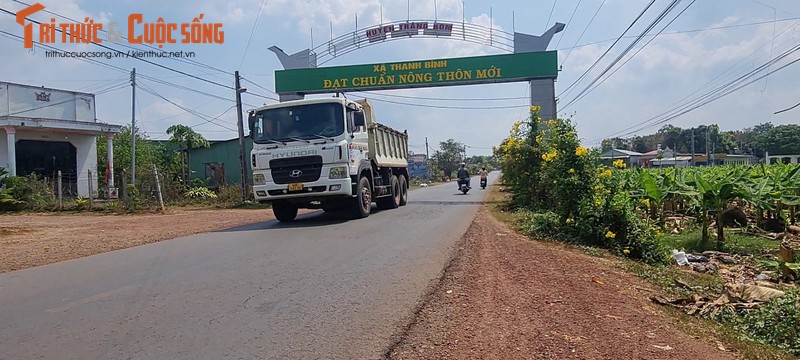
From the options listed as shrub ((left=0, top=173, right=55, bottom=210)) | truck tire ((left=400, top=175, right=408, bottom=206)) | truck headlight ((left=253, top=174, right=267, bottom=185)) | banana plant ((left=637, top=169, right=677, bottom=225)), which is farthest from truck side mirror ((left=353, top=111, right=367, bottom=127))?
shrub ((left=0, top=173, right=55, bottom=210))

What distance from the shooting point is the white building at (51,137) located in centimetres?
2641

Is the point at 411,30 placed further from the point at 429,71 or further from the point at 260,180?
the point at 260,180

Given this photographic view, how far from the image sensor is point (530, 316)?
4723 millimetres

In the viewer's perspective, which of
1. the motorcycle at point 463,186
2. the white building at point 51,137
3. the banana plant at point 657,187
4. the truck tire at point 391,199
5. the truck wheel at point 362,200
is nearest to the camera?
the banana plant at point 657,187

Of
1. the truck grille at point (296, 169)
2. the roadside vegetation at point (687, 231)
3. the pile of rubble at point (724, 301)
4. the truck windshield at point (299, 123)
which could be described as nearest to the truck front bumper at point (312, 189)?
the truck grille at point (296, 169)

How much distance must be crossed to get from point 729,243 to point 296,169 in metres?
9.57

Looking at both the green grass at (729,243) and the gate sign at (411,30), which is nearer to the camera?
the green grass at (729,243)

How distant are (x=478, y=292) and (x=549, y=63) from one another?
18.6 metres

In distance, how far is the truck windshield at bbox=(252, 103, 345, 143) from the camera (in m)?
12.7

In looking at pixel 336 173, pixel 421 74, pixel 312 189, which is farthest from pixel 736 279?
pixel 421 74

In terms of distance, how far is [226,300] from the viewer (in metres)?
5.52

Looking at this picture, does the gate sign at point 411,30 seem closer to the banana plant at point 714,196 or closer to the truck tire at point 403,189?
the truck tire at point 403,189

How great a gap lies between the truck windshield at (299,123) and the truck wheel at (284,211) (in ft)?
5.62

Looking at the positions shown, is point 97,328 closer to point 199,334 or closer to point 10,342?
point 10,342
